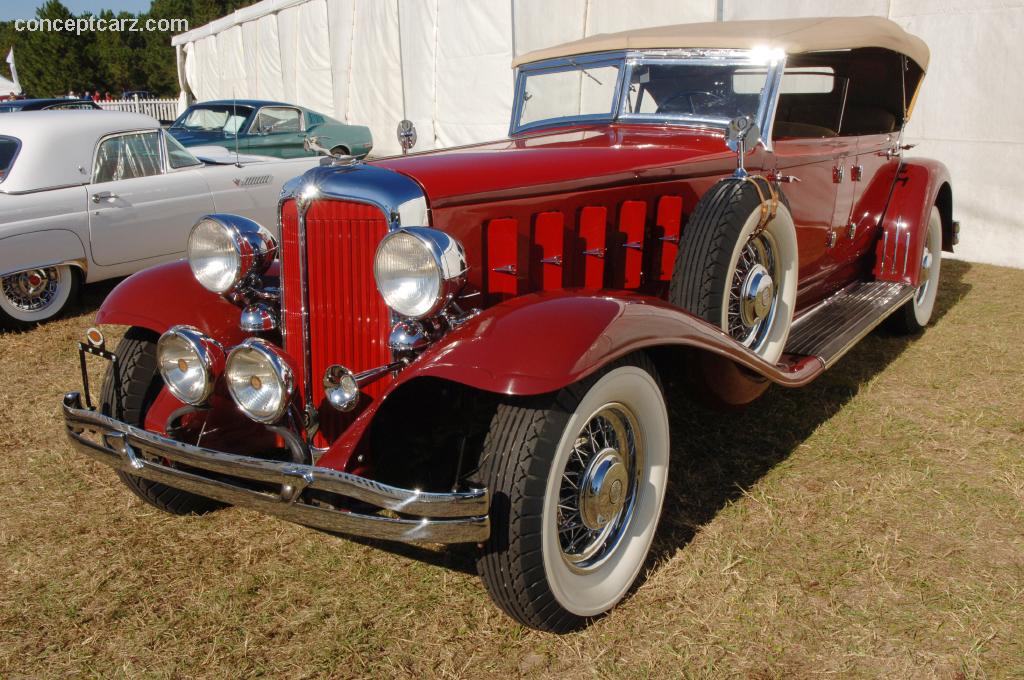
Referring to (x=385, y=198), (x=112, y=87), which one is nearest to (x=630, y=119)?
(x=385, y=198)

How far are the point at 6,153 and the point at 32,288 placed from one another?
955 millimetres

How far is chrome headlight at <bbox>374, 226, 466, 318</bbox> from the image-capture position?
210 centimetres

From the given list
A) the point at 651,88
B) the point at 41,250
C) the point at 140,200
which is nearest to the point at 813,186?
the point at 651,88

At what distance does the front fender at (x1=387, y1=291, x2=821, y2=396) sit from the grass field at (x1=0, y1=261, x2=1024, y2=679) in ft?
2.54

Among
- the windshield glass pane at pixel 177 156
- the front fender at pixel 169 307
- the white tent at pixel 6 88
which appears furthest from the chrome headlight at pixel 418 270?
the white tent at pixel 6 88

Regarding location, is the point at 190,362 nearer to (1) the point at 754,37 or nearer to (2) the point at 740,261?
(2) the point at 740,261

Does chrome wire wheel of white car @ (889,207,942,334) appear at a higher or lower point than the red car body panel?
lower

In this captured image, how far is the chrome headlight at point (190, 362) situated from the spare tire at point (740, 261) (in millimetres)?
1557

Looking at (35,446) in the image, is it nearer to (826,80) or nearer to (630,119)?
(630,119)

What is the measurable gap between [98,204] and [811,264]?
4.78 meters

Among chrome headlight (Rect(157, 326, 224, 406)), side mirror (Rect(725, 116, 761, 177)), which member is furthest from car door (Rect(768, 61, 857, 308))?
chrome headlight (Rect(157, 326, 224, 406))

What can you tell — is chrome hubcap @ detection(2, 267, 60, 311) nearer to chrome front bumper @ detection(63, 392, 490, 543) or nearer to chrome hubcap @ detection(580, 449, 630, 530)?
chrome front bumper @ detection(63, 392, 490, 543)

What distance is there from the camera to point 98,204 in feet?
18.6

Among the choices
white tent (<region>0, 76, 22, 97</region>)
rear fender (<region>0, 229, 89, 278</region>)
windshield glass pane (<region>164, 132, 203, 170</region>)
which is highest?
white tent (<region>0, 76, 22, 97</region>)
